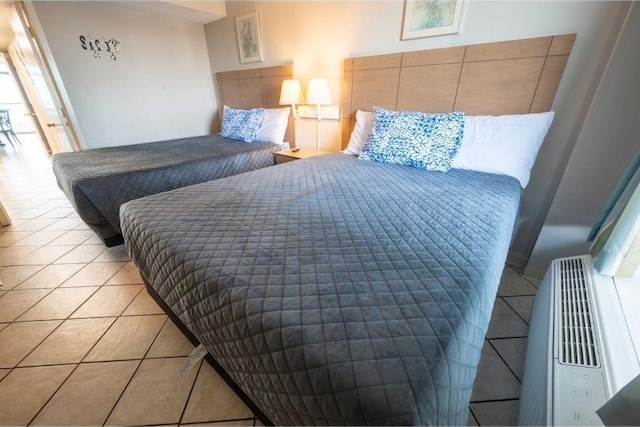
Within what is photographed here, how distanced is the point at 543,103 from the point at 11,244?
418 cm

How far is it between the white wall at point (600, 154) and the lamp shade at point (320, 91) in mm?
1803

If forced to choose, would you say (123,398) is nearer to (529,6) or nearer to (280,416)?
(280,416)

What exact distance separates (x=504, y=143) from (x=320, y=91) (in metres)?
1.56

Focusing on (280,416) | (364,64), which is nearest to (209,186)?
(280,416)

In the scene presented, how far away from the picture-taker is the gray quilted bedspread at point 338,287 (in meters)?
0.51

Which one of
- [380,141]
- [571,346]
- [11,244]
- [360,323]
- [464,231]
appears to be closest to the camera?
[360,323]

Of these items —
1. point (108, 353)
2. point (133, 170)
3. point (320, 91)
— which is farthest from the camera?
point (320, 91)

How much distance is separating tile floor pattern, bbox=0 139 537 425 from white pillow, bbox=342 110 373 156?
1469 mm

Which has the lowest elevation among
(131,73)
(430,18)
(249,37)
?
(131,73)

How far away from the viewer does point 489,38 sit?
64.2 inches

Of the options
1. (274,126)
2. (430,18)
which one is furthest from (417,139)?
(274,126)

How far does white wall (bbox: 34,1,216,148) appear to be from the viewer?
2643 mm

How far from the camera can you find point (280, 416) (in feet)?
2.20

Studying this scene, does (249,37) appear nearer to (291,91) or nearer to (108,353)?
(291,91)
